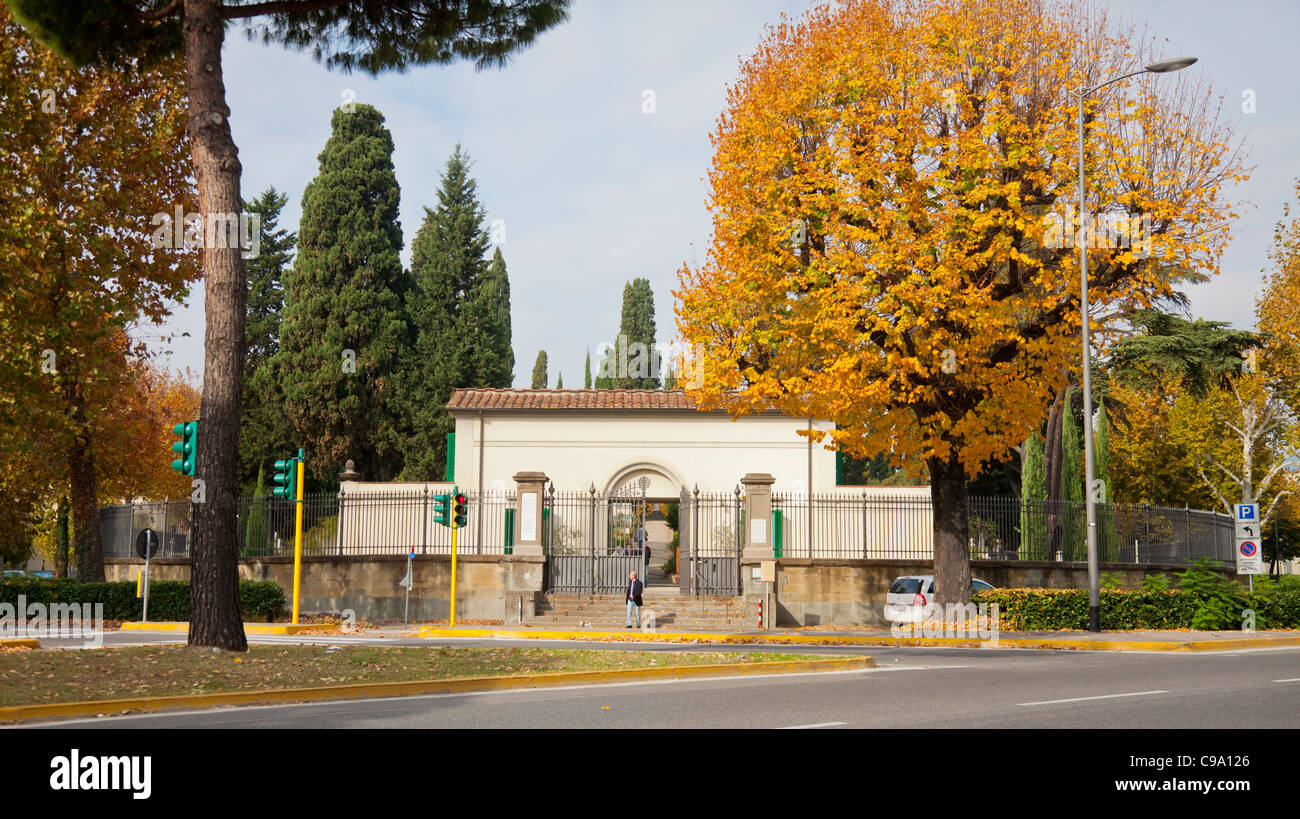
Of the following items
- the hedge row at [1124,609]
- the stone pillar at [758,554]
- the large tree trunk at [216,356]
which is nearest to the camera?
the large tree trunk at [216,356]

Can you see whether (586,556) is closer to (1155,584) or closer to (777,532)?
(777,532)

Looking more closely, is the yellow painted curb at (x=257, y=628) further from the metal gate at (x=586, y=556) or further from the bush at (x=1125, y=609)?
the bush at (x=1125, y=609)

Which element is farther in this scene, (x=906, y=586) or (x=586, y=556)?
(x=586, y=556)

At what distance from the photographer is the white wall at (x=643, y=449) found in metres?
34.6

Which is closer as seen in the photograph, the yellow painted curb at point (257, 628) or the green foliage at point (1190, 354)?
the yellow painted curb at point (257, 628)

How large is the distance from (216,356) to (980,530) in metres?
20.4

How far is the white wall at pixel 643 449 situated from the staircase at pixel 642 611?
7503 millimetres

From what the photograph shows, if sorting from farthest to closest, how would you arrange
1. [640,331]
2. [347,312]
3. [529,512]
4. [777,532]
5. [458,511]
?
[640,331] < [347,312] < [777,532] < [529,512] < [458,511]

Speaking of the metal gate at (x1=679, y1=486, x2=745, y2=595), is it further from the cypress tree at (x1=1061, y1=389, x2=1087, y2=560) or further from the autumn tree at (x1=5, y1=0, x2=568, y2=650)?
the autumn tree at (x1=5, y1=0, x2=568, y2=650)

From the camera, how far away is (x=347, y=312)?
149 feet

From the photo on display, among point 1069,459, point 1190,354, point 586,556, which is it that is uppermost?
point 1190,354

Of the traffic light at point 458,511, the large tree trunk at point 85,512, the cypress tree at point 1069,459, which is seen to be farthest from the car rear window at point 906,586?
the large tree trunk at point 85,512

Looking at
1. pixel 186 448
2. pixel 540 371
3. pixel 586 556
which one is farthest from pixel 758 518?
pixel 540 371

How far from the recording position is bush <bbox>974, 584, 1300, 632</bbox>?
73.8 feet
